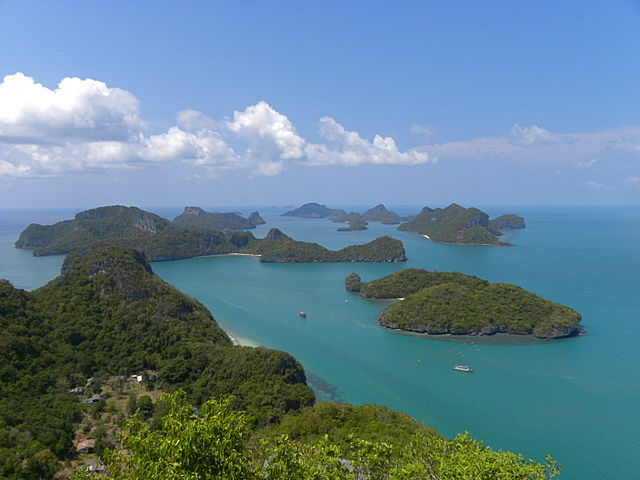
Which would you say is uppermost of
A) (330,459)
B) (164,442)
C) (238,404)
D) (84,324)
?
(164,442)

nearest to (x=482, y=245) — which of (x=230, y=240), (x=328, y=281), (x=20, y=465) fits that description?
(x=328, y=281)

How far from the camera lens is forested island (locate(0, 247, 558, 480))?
882 centimetres

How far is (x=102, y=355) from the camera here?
119ft

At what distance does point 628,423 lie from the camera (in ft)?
102

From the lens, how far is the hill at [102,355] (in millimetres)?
25547

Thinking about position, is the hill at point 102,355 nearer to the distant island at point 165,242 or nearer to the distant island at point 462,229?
the distant island at point 165,242

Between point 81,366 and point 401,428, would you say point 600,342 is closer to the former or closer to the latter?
point 401,428

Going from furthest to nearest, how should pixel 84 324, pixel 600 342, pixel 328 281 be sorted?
1. pixel 328 281
2. pixel 600 342
3. pixel 84 324

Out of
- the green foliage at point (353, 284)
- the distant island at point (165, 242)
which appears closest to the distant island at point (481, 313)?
the green foliage at point (353, 284)

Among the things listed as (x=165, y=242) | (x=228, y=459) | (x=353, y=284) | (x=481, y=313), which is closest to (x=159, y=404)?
(x=228, y=459)

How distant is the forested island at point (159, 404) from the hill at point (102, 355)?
0.38ft

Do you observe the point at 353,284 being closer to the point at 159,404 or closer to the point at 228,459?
→ the point at 159,404

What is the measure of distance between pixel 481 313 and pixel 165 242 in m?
109

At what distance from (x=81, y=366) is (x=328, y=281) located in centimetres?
5888
